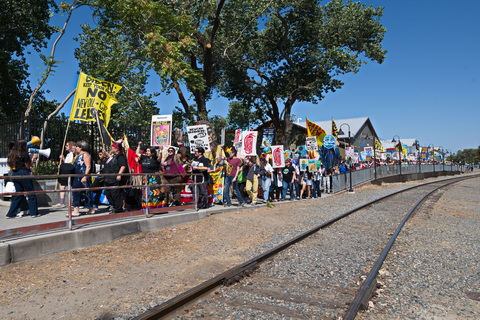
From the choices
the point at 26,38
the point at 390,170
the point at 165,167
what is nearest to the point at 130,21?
the point at 165,167

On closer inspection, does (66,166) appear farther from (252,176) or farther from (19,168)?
(252,176)

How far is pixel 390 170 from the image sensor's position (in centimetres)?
3494

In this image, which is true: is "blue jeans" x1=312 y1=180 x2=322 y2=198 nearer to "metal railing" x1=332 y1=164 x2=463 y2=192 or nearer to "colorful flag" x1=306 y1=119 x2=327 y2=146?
"colorful flag" x1=306 y1=119 x2=327 y2=146

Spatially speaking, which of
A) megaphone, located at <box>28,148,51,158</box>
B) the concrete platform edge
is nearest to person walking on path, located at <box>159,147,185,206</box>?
the concrete platform edge

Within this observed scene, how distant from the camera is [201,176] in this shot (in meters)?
10.6

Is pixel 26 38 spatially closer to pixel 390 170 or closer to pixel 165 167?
pixel 165 167

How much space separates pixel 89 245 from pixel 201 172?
166 inches

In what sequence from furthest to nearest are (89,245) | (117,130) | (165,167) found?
1. (117,130)
2. (165,167)
3. (89,245)

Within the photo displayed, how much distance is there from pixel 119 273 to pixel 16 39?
2288 centimetres

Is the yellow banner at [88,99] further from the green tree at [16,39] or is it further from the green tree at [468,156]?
the green tree at [468,156]

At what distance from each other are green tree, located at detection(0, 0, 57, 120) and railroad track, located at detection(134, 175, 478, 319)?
64.6ft

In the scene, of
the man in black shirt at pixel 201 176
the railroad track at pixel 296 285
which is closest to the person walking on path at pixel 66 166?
the man in black shirt at pixel 201 176

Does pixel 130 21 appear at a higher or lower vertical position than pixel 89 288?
higher

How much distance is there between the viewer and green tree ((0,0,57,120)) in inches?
818
